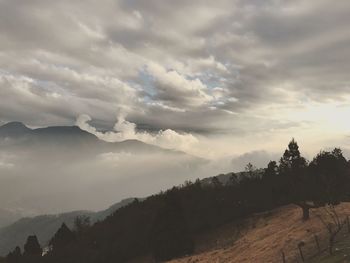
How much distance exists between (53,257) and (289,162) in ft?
218

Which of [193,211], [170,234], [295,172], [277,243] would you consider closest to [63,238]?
[193,211]

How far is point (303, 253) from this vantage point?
44.1 m

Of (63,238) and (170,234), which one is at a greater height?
(63,238)

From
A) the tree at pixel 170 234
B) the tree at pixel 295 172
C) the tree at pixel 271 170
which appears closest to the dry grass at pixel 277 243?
the tree at pixel 295 172

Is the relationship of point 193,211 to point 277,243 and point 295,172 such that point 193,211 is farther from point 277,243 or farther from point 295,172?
point 277,243

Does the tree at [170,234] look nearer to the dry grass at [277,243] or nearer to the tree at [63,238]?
the dry grass at [277,243]

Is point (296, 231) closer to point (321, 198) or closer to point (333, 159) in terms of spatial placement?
point (321, 198)

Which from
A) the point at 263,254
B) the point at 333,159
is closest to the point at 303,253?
the point at 263,254

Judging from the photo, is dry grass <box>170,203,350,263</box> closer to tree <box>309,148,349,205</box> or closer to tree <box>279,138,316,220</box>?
tree <box>279,138,316,220</box>

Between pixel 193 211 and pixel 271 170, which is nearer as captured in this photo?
pixel 193 211

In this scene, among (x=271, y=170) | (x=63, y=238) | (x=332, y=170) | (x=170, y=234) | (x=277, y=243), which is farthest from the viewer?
(x=63, y=238)

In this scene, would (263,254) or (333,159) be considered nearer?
(263,254)

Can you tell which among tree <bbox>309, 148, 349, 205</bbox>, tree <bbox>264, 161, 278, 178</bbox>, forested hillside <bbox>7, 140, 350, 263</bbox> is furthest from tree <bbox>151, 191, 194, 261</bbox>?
tree <bbox>264, 161, 278, 178</bbox>

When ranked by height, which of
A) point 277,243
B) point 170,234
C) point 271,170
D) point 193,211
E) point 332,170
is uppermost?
point 271,170
